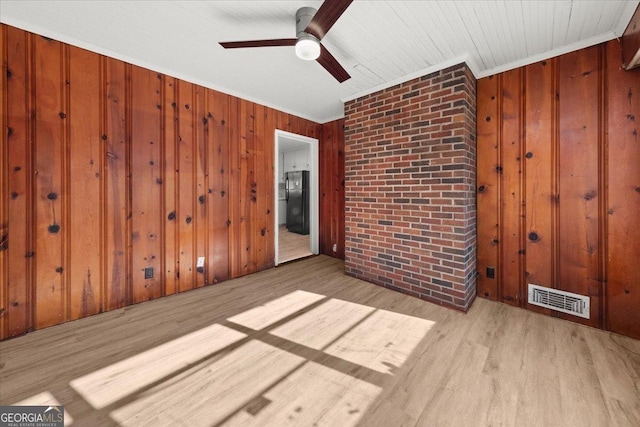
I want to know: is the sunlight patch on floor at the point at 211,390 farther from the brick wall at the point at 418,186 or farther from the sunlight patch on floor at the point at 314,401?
the brick wall at the point at 418,186

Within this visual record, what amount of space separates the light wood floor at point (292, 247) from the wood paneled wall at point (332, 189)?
434 millimetres

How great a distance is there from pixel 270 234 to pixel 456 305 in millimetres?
2433

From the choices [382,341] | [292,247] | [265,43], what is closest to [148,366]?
[382,341]

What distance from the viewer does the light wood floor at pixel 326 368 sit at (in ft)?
3.92

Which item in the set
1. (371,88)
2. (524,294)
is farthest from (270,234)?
(524,294)

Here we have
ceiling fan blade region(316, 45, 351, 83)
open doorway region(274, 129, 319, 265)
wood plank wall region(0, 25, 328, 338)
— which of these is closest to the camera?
ceiling fan blade region(316, 45, 351, 83)

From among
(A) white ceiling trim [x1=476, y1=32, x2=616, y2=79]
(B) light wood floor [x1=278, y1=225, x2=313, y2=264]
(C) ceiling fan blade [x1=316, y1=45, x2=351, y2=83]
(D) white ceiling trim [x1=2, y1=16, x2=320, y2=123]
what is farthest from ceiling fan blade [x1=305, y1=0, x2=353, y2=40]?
(B) light wood floor [x1=278, y1=225, x2=313, y2=264]

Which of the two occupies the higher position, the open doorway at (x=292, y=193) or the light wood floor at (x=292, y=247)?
the open doorway at (x=292, y=193)

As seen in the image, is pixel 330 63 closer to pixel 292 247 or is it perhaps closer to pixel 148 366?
pixel 148 366

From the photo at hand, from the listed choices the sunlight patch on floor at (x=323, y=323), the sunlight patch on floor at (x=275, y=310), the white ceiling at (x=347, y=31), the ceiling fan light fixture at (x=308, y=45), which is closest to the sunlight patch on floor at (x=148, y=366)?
the sunlight patch on floor at (x=275, y=310)

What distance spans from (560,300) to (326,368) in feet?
6.97

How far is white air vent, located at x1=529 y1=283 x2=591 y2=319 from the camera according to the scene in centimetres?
198

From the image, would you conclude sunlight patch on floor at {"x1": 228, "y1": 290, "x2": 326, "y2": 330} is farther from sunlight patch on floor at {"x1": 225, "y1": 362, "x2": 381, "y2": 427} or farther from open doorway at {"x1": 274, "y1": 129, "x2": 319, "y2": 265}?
open doorway at {"x1": 274, "y1": 129, "x2": 319, "y2": 265}

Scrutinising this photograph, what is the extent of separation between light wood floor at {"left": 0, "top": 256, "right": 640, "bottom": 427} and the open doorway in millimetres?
1790
